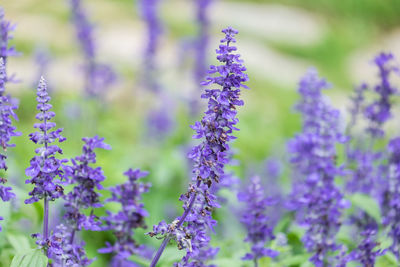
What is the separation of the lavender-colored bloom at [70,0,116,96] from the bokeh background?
14 centimetres

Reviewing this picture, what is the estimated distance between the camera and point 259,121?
10.4 meters

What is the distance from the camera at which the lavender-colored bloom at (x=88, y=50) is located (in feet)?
22.7

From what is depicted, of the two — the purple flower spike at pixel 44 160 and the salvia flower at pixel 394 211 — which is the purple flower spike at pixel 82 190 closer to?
the purple flower spike at pixel 44 160

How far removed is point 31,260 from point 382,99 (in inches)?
122

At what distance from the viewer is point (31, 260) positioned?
103 inches

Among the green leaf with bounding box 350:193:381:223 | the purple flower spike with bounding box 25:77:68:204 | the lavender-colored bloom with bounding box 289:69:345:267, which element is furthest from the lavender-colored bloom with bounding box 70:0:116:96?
the purple flower spike with bounding box 25:77:68:204

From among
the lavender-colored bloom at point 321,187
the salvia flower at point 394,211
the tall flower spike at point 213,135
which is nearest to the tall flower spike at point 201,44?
the lavender-colored bloom at point 321,187

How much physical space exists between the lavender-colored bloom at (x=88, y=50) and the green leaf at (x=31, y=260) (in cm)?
465

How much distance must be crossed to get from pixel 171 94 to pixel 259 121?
2.05 meters

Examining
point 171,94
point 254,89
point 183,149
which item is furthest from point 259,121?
point 183,149

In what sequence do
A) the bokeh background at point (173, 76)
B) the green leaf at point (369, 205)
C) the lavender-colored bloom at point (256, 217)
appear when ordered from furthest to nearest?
the bokeh background at point (173, 76), the green leaf at point (369, 205), the lavender-colored bloom at point (256, 217)

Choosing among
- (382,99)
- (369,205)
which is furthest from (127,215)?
(382,99)

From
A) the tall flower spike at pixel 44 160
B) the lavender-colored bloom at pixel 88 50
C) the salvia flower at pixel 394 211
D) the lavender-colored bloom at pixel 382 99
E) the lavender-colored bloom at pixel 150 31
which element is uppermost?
the lavender-colored bloom at pixel 150 31

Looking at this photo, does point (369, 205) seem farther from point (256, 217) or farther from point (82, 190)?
point (82, 190)
